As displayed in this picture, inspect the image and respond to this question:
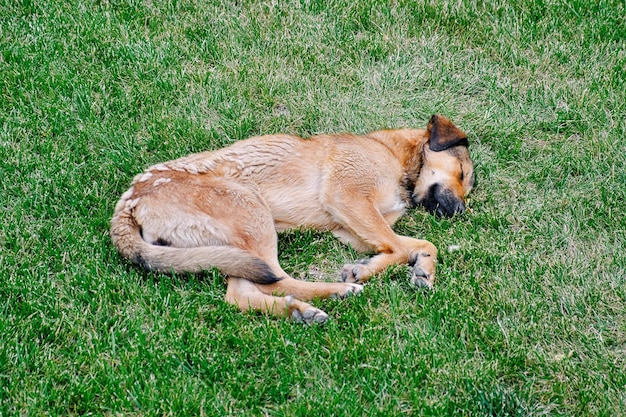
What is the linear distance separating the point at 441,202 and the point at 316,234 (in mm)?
1115

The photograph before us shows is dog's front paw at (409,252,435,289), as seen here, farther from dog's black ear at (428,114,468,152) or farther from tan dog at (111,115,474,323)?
dog's black ear at (428,114,468,152)

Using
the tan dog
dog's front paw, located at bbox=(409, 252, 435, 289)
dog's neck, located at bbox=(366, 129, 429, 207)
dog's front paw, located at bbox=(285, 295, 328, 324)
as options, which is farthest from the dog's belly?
dog's front paw, located at bbox=(285, 295, 328, 324)

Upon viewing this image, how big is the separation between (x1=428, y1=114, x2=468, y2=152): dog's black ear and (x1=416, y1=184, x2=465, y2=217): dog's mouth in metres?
0.39

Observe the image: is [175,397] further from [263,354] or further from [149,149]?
[149,149]

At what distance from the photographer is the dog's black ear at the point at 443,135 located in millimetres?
6703

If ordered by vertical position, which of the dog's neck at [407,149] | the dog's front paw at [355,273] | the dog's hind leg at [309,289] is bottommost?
the dog's front paw at [355,273]

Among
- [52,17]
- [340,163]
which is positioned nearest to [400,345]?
[340,163]

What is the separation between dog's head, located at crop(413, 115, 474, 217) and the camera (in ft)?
21.3

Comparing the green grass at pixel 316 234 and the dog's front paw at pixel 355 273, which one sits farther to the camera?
the dog's front paw at pixel 355 273

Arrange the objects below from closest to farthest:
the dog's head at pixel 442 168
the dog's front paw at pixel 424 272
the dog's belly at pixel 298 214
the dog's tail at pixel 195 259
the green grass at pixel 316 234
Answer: the green grass at pixel 316 234, the dog's tail at pixel 195 259, the dog's front paw at pixel 424 272, the dog's belly at pixel 298 214, the dog's head at pixel 442 168

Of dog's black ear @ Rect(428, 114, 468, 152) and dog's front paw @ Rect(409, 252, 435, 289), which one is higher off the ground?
dog's black ear @ Rect(428, 114, 468, 152)

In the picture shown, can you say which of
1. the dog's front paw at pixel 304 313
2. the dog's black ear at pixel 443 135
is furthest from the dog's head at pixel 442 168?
the dog's front paw at pixel 304 313

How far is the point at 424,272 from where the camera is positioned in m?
5.54

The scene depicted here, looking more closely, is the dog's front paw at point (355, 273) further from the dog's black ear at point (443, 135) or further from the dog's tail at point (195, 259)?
the dog's black ear at point (443, 135)
